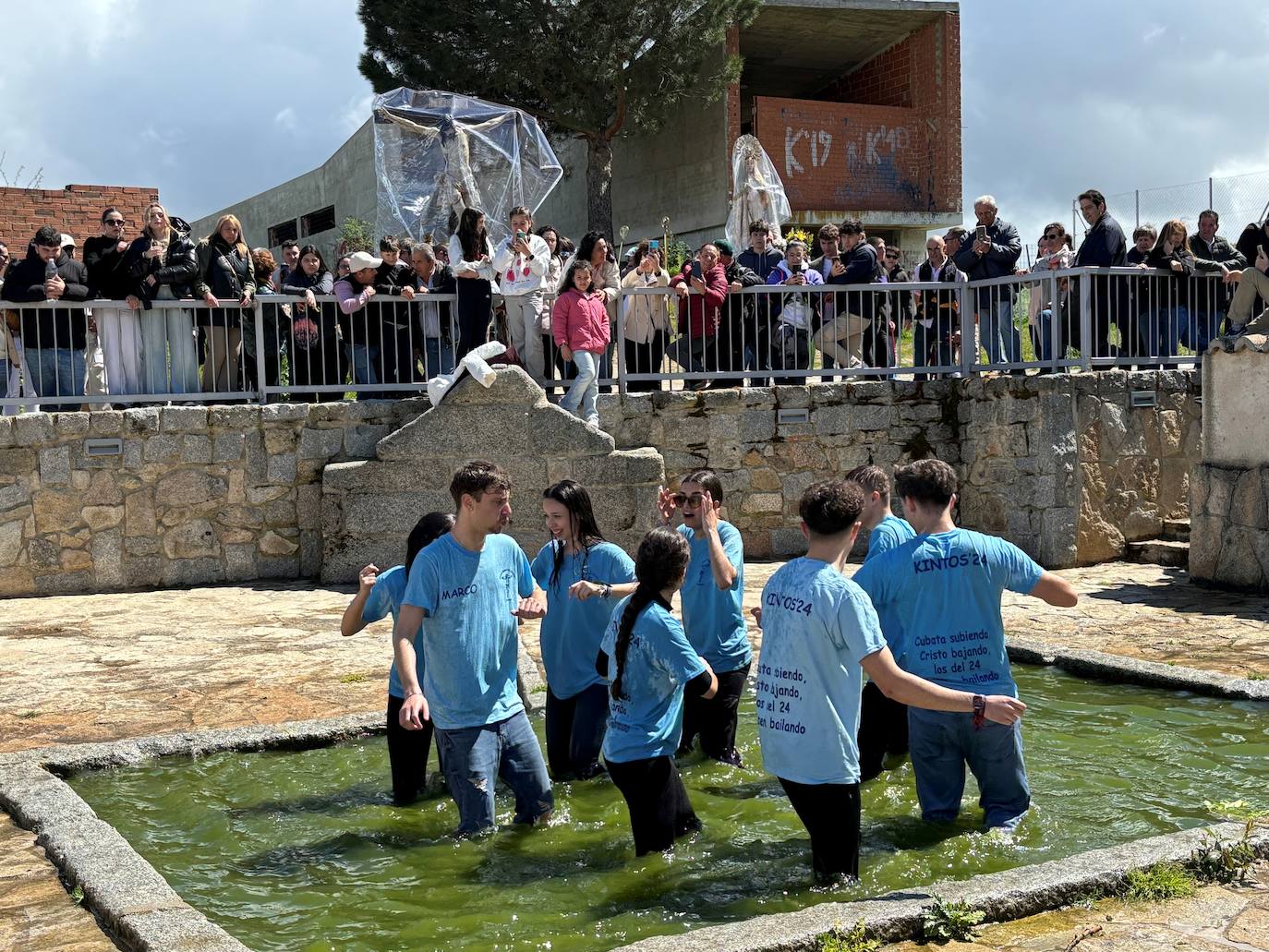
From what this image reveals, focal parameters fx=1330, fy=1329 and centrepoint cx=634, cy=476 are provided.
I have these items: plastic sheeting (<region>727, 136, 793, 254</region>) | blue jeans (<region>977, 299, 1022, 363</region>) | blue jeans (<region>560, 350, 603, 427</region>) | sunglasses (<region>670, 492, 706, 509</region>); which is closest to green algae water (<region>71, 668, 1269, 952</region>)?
sunglasses (<region>670, 492, 706, 509</region>)

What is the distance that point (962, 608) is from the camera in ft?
16.7

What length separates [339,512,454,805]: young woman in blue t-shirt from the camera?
5.68 meters

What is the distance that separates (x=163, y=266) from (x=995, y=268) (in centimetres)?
756

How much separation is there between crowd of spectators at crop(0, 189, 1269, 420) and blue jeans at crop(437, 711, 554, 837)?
257 inches

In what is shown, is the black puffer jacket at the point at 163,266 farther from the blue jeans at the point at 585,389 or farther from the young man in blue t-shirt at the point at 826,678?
the young man in blue t-shirt at the point at 826,678

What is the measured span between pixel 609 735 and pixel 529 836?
777 mm

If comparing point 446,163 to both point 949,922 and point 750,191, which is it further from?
point 949,922

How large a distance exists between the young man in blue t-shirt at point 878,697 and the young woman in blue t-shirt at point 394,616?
1.83 meters

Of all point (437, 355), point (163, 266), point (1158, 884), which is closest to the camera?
point (1158, 884)

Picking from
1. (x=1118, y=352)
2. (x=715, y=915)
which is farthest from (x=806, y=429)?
(x=715, y=915)

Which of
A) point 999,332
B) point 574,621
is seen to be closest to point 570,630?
point 574,621

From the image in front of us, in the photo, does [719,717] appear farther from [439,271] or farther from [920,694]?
[439,271]

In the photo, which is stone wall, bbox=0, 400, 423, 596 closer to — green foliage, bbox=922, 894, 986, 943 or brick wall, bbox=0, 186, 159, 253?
brick wall, bbox=0, 186, 159, 253

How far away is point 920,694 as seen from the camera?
4332 mm
